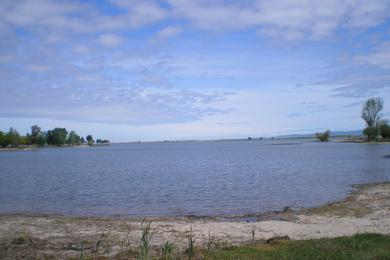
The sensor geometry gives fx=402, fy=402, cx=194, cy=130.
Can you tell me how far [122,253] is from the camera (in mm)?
12773

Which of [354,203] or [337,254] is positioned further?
[354,203]

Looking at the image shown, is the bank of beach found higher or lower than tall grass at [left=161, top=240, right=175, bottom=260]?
lower

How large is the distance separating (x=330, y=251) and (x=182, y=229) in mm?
9228

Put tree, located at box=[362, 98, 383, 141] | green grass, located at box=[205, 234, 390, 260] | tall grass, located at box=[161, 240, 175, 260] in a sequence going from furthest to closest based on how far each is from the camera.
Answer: tree, located at box=[362, 98, 383, 141]
green grass, located at box=[205, 234, 390, 260]
tall grass, located at box=[161, 240, 175, 260]

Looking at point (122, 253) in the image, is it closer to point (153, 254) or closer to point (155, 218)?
point (153, 254)

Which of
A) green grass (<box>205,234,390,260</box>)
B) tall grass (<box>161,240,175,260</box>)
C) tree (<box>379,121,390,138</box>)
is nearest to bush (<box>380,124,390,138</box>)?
tree (<box>379,121,390,138</box>)

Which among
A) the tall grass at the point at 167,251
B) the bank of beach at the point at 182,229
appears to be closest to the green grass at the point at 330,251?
the tall grass at the point at 167,251

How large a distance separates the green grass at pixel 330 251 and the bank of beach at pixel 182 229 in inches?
96.3

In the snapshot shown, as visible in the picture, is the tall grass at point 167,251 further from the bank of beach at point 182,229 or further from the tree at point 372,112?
the tree at point 372,112

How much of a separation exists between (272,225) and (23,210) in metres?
17.5

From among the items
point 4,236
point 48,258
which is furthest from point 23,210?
point 48,258

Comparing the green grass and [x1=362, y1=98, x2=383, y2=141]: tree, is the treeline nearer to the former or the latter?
[x1=362, y1=98, x2=383, y2=141]: tree

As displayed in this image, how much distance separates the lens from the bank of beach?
48.7 ft

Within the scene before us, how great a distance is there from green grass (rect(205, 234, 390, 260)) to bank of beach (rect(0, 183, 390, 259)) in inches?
96.3
